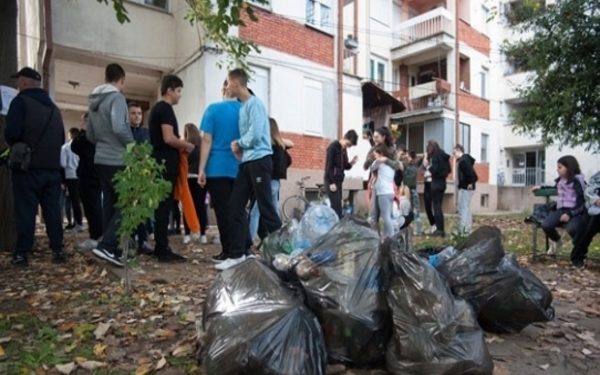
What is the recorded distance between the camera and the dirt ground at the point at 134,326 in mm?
2662

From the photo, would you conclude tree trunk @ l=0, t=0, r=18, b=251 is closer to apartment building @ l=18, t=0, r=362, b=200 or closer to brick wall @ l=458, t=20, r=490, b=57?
apartment building @ l=18, t=0, r=362, b=200

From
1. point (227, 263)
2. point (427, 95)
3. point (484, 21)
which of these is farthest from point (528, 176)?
point (227, 263)

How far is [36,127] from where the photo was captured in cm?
479

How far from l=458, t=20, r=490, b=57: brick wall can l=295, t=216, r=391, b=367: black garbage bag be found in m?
21.5

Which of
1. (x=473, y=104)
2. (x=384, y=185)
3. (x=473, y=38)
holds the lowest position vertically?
(x=384, y=185)

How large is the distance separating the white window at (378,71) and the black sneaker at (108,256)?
17.5 meters

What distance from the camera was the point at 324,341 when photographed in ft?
8.06

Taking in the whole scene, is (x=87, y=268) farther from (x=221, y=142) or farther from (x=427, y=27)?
(x=427, y=27)

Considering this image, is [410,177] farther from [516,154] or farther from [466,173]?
[516,154]

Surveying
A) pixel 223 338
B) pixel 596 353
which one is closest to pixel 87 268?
pixel 223 338

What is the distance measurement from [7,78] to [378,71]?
57.4ft

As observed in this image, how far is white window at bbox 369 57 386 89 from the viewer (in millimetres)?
20797

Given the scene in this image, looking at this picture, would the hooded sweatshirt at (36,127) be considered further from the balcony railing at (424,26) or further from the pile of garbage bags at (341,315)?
the balcony railing at (424,26)

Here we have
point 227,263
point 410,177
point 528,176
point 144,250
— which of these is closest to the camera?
point 227,263
